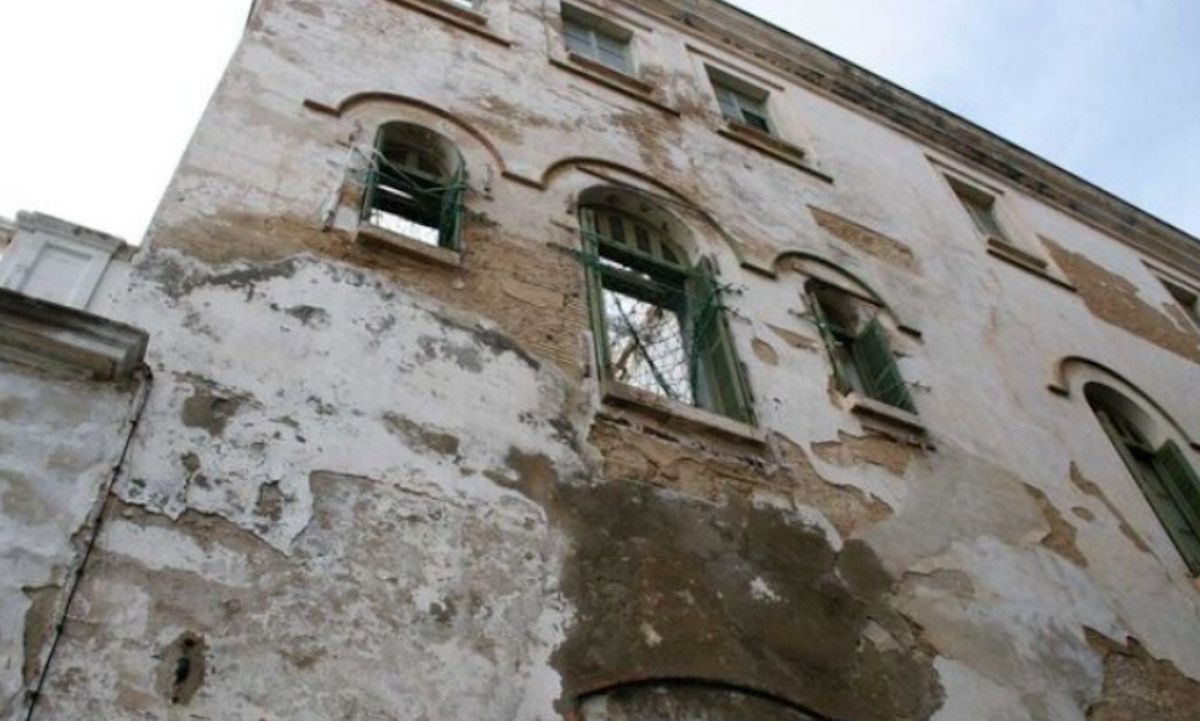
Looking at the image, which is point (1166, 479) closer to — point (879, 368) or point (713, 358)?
point (879, 368)

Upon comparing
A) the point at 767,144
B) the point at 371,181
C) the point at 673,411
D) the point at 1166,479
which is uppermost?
the point at 767,144

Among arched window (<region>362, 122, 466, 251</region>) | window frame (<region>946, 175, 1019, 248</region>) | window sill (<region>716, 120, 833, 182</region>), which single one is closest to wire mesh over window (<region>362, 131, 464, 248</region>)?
arched window (<region>362, 122, 466, 251</region>)

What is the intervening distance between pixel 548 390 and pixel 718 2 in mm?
7766

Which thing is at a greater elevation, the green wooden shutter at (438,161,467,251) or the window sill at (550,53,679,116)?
the window sill at (550,53,679,116)

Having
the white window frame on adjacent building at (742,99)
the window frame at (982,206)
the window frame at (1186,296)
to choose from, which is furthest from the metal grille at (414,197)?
the window frame at (1186,296)

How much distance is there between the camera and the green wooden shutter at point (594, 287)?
5586 mm

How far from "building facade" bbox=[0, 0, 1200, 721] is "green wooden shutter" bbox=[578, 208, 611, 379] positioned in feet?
0.11

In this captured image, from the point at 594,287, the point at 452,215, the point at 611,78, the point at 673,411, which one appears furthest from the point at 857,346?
the point at 611,78

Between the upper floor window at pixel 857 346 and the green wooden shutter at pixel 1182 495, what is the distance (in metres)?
2.65

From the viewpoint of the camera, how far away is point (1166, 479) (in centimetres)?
846

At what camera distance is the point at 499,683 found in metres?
3.79

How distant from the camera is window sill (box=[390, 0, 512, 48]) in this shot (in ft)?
27.3

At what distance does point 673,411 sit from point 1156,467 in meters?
5.69

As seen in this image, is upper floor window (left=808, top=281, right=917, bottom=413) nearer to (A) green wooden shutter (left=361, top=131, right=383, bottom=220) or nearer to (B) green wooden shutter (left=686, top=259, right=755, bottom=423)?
(B) green wooden shutter (left=686, top=259, right=755, bottom=423)
